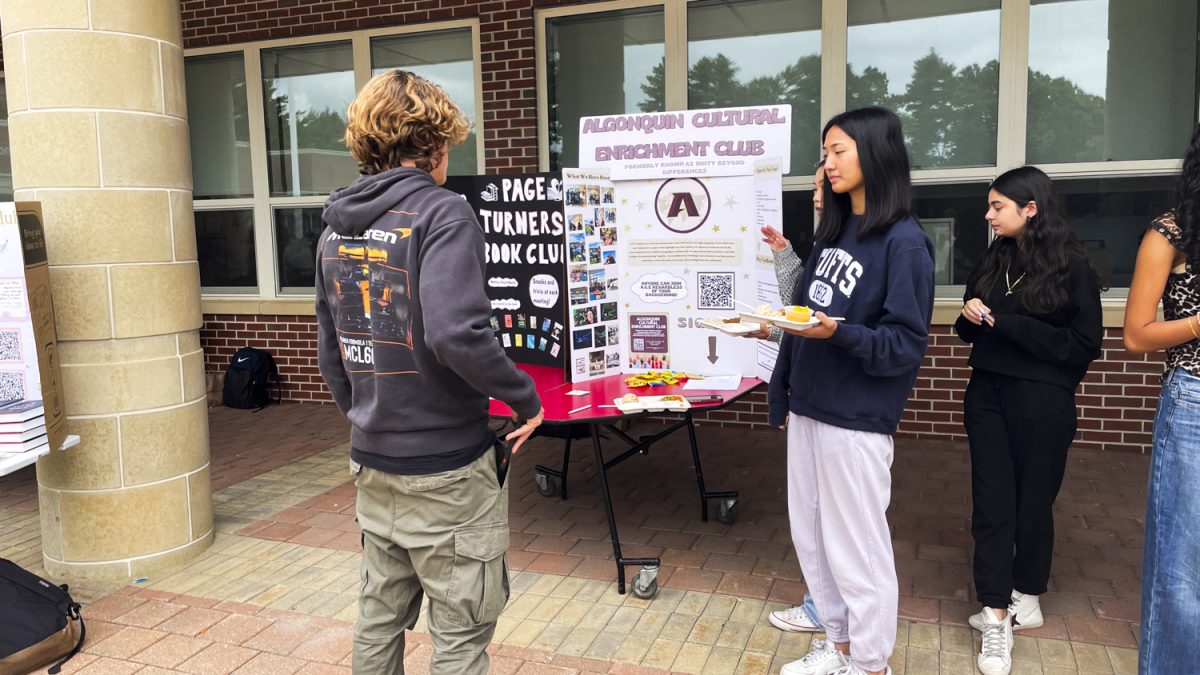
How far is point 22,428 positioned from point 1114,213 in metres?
6.08

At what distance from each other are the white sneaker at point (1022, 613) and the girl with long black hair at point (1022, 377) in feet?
0.08

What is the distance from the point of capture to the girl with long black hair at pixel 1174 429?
89.8 inches

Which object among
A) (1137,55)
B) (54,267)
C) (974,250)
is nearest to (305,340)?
(54,267)

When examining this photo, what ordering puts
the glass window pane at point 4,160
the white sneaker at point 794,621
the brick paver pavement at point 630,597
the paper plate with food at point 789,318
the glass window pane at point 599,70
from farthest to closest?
1. the glass window pane at point 4,160
2. the glass window pane at point 599,70
3. the white sneaker at point 794,621
4. the brick paver pavement at point 630,597
5. the paper plate with food at point 789,318

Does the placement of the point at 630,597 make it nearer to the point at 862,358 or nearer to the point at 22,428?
the point at 862,358

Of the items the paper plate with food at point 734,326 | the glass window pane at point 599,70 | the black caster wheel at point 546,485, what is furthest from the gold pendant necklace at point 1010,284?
the glass window pane at point 599,70

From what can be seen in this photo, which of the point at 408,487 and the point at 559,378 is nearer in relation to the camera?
the point at 408,487

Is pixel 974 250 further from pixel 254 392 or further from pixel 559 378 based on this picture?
pixel 254 392

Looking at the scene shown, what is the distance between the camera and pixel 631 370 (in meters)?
4.37

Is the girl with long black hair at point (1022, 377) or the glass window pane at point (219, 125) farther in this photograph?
the glass window pane at point (219, 125)

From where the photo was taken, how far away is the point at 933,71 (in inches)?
229

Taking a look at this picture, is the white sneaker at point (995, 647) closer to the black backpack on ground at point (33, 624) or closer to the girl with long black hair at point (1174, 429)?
the girl with long black hair at point (1174, 429)

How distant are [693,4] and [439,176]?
4.64 meters

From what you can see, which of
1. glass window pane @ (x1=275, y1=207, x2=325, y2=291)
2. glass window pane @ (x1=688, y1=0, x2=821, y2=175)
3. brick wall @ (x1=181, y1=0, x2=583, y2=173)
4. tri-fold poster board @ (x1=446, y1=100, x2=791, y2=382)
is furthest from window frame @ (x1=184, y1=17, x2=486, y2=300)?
tri-fold poster board @ (x1=446, y1=100, x2=791, y2=382)
